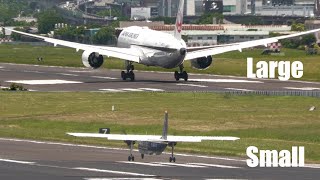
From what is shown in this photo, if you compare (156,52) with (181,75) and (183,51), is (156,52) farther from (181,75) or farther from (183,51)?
(183,51)

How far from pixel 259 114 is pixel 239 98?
14124 mm

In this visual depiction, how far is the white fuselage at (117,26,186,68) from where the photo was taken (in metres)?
135

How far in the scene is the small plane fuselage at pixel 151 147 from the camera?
69.7 metres

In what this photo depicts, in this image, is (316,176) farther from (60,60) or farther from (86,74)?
(60,60)

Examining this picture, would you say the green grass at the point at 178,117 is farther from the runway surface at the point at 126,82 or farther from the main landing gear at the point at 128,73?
the main landing gear at the point at 128,73

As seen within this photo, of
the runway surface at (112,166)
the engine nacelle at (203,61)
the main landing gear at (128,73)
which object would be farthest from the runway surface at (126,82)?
the runway surface at (112,166)

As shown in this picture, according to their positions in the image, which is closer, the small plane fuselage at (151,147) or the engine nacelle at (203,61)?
the small plane fuselage at (151,147)

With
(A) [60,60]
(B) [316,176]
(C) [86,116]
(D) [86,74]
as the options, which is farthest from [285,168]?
(A) [60,60]

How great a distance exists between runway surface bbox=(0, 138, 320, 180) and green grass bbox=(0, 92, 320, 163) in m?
4.14

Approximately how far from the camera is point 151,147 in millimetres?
69938

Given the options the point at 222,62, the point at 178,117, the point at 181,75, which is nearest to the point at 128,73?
the point at 181,75

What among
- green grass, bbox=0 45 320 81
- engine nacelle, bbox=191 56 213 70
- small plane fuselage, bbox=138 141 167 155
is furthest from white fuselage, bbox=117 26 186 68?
small plane fuselage, bbox=138 141 167 155

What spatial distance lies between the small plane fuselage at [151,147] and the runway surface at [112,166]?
1.07m

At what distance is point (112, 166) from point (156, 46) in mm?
66017
